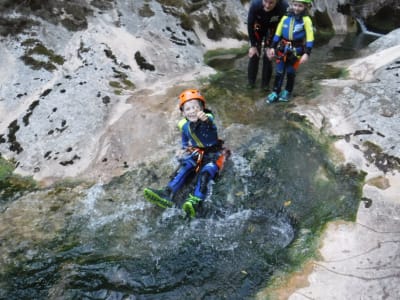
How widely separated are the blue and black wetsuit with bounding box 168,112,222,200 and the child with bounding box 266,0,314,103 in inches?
74.8

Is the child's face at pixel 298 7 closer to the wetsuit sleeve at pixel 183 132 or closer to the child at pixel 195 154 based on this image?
the child at pixel 195 154

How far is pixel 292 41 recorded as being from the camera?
21.4 feet

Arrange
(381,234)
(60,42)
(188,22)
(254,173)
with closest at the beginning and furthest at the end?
(381,234)
(254,173)
(60,42)
(188,22)

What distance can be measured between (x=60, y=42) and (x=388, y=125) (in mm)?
6506

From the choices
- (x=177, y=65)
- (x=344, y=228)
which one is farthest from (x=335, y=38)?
(x=344, y=228)

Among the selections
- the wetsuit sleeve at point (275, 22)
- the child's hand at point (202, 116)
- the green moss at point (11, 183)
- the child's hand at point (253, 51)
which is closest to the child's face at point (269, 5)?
the wetsuit sleeve at point (275, 22)

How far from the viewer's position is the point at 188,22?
379 inches

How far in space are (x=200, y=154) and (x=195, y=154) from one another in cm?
8

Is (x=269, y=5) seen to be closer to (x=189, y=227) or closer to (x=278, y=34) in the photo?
(x=278, y=34)

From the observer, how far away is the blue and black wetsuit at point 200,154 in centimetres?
552

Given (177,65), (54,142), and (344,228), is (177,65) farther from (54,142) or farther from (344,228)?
(344,228)

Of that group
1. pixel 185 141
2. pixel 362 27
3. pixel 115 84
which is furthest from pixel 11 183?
pixel 362 27

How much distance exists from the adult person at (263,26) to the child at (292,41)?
1.36 feet

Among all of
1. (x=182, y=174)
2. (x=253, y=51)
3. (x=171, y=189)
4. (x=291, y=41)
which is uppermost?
(x=291, y=41)
